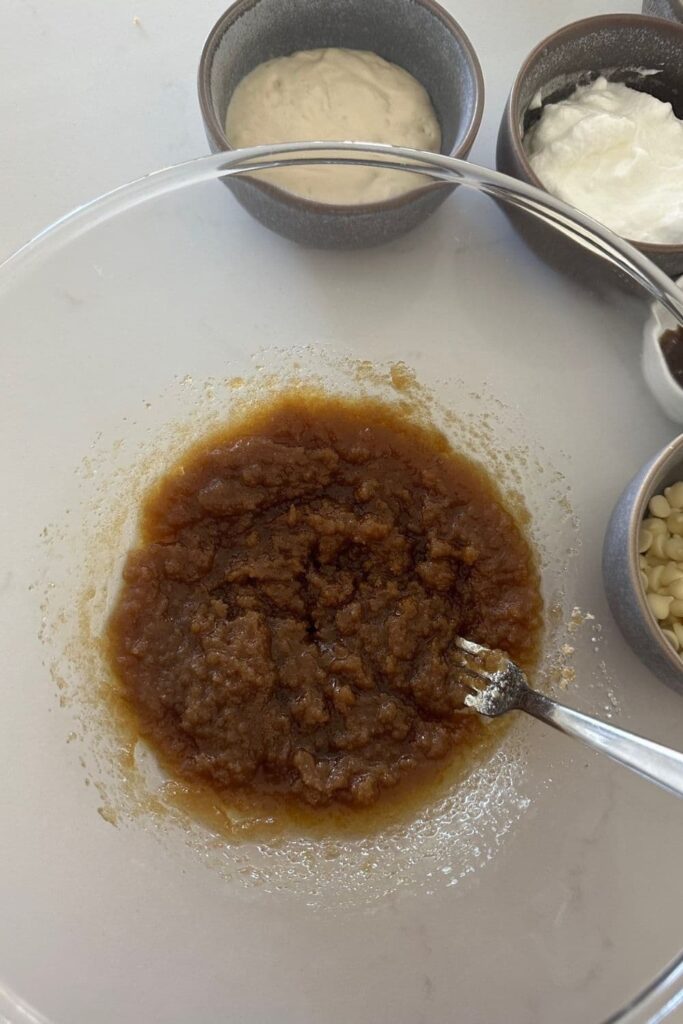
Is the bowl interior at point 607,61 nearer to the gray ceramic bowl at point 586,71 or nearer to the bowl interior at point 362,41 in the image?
the gray ceramic bowl at point 586,71

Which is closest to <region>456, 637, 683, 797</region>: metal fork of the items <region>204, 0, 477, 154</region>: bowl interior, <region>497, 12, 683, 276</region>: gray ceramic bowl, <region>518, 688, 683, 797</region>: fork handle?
<region>518, 688, 683, 797</region>: fork handle

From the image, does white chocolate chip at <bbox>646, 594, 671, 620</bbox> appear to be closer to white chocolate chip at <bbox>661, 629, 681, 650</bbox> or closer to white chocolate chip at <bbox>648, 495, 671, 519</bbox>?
white chocolate chip at <bbox>661, 629, 681, 650</bbox>

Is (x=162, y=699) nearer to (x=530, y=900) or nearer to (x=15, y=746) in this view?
(x=15, y=746)

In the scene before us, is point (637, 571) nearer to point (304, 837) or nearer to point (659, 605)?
point (659, 605)

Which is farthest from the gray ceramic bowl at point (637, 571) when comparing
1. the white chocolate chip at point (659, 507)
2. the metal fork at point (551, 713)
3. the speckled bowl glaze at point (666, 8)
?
the speckled bowl glaze at point (666, 8)

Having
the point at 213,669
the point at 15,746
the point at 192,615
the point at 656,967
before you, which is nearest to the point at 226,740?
the point at 213,669
